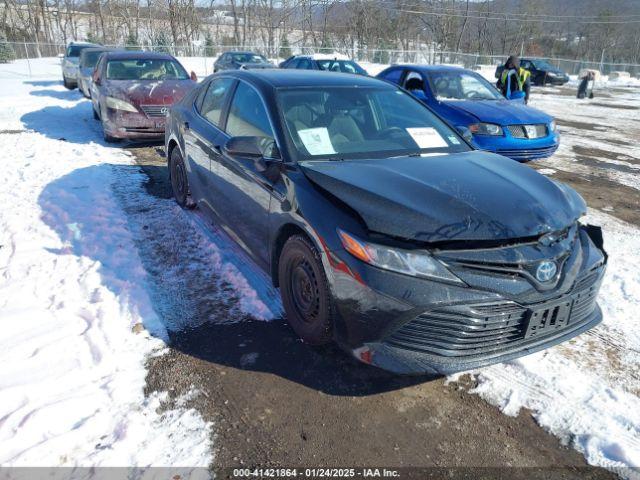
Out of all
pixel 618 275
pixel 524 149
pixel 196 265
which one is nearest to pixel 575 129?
pixel 524 149

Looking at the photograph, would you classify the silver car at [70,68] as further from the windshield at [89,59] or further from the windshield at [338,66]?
the windshield at [338,66]

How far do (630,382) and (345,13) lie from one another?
2388 inches

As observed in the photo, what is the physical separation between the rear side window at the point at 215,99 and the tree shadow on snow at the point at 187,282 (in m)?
1.08

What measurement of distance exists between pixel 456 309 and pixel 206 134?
306 centimetres

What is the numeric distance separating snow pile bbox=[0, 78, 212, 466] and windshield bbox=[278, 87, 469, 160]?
1731 millimetres

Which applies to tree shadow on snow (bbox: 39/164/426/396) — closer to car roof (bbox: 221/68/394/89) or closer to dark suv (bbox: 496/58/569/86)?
car roof (bbox: 221/68/394/89)

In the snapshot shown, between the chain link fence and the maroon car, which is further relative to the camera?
the chain link fence

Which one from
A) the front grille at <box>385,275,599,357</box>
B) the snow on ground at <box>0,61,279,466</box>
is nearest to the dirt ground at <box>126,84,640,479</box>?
the snow on ground at <box>0,61,279,466</box>

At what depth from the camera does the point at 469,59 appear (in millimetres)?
39000

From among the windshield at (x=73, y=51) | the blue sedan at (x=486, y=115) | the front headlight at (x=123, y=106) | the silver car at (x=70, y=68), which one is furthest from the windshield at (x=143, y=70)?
the windshield at (x=73, y=51)

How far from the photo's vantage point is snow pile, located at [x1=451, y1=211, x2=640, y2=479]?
2502 mm

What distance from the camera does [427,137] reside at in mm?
3812

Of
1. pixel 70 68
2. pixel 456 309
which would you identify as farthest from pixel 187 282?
pixel 70 68

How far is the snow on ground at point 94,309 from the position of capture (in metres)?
2.48
